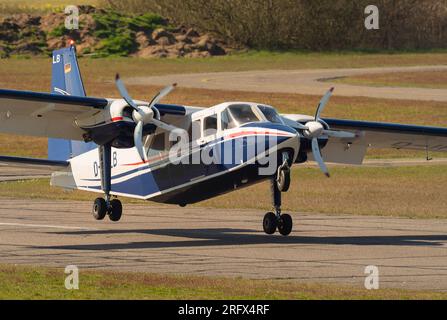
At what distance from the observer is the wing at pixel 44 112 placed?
2711 centimetres

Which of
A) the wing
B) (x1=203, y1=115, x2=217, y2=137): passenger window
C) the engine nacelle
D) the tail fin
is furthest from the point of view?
the tail fin

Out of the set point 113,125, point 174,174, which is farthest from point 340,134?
point 113,125

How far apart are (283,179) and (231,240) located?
3.18m

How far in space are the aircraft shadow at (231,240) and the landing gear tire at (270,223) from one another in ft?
0.80

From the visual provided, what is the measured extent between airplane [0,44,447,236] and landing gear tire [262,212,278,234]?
26 millimetres

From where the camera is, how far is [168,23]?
343 feet

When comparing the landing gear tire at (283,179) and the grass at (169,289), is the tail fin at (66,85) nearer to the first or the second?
the landing gear tire at (283,179)

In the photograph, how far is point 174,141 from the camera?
93.3ft

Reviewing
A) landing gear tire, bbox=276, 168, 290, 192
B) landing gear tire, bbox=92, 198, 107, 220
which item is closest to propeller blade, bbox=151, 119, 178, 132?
landing gear tire, bbox=92, 198, 107, 220

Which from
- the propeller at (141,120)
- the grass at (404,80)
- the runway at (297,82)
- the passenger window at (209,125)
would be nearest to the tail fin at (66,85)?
the propeller at (141,120)

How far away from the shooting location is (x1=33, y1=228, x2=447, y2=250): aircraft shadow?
26.4 meters

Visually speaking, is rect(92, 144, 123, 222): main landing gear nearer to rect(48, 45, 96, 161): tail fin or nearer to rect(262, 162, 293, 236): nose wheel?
rect(48, 45, 96, 161): tail fin

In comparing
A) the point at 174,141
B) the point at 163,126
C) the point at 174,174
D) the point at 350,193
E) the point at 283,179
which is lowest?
the point at 350,193

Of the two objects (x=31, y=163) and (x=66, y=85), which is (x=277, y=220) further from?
(x=66, y=85)
